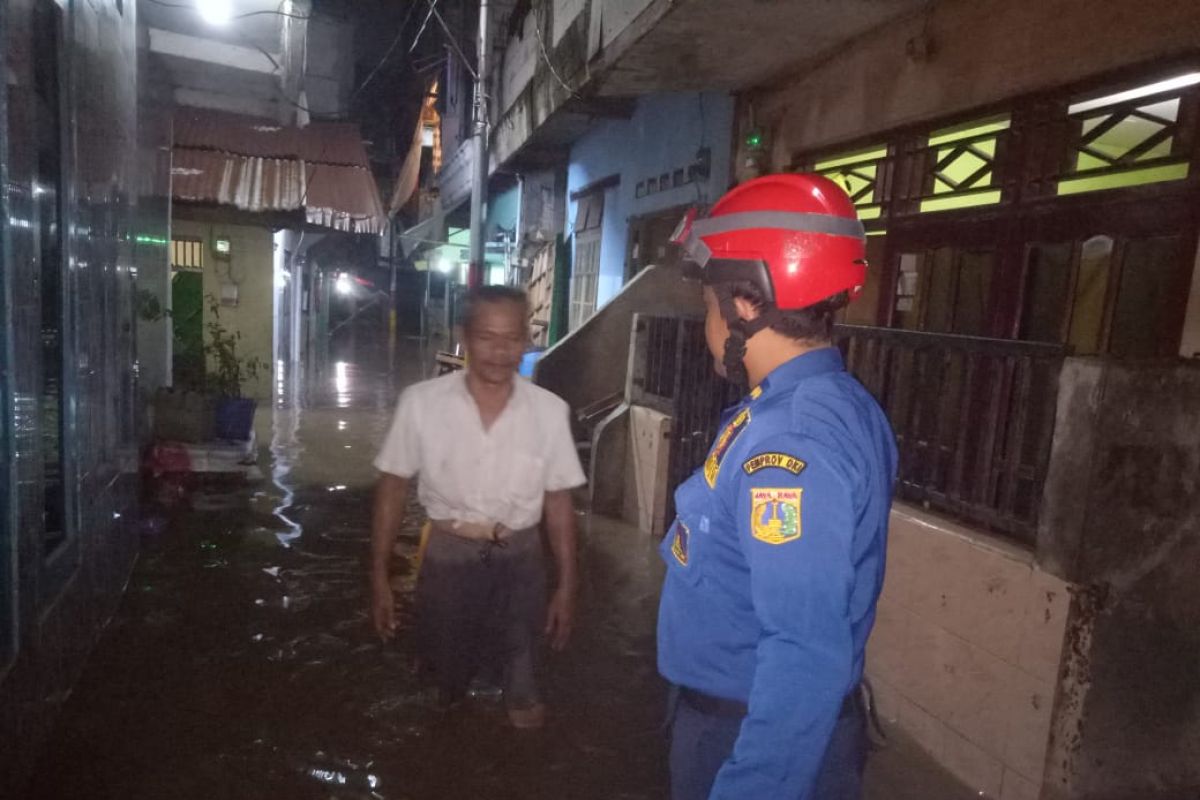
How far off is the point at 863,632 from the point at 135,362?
19.6 feet

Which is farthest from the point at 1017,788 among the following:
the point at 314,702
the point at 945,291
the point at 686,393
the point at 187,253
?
the point at 187,253

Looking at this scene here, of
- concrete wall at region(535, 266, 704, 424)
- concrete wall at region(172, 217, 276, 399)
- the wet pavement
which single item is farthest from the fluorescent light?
concrete wall at region(172, 217, 276, 399)

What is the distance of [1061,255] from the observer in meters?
4.73

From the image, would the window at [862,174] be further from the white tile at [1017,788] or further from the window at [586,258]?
the window at [586,258]

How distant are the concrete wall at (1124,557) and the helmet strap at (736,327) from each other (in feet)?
6.24

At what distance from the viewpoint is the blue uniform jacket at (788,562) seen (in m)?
1.42

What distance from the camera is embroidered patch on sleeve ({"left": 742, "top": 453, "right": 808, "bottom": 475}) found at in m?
1.47

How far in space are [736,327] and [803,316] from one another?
165mm

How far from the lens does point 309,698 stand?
400cm

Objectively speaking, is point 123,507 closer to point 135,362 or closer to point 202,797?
point 135,362

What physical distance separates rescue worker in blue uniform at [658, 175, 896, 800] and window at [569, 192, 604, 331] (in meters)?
10.7

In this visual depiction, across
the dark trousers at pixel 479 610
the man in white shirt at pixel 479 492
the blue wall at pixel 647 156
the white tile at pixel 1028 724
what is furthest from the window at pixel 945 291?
the dark trousers at pixel 479 610

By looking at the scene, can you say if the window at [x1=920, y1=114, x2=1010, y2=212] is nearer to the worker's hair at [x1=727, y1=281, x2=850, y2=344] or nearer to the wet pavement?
the wet pavement

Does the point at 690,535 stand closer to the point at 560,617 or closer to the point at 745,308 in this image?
the point at 745,308
